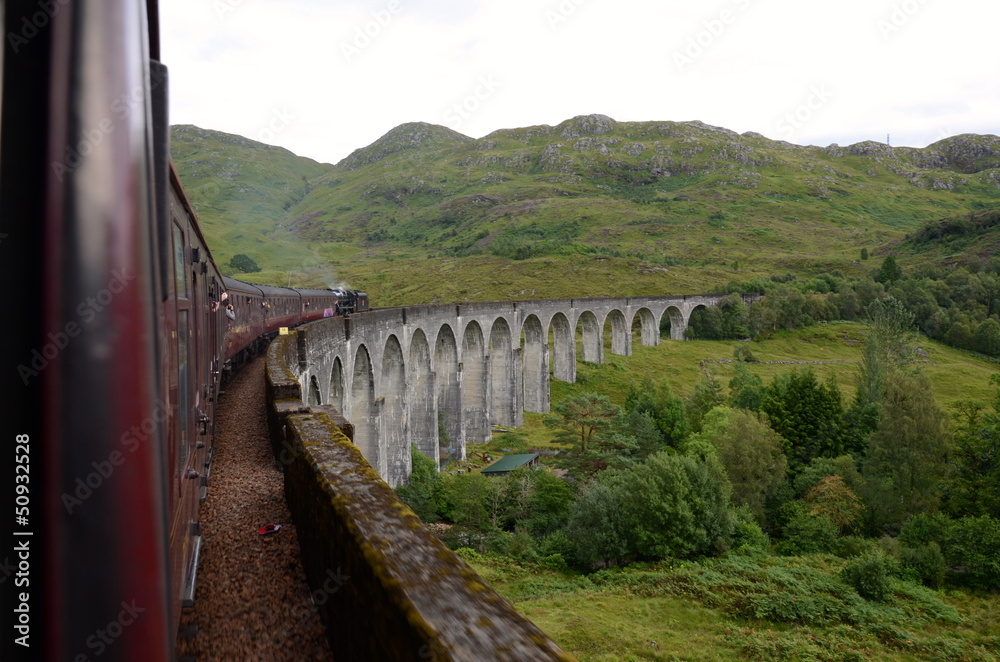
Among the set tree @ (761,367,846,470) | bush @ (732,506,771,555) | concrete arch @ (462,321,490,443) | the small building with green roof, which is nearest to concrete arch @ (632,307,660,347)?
tree @ (761,367,846,470)

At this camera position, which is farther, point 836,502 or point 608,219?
point 608,219

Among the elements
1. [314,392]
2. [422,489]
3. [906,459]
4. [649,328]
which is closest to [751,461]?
[906,459]

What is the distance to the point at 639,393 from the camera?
139ft

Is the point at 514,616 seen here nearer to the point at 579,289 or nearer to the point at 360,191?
the point at 579,289

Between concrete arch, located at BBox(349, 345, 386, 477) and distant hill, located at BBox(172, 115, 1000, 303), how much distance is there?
52172 millimetres

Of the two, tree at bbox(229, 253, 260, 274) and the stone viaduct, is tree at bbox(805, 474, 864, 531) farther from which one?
tree at bbox(229, 253, 260, 274)

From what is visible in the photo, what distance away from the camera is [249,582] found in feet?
17.0

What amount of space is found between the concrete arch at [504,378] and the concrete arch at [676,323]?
37728mm

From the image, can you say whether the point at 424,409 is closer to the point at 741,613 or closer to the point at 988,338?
the point at 741,613

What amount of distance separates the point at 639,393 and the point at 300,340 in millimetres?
32261

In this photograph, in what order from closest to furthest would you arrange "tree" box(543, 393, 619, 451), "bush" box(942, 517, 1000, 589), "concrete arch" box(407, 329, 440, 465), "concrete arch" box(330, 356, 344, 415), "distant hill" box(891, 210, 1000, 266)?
"concrete arch" box(330, 356, 344, 415) < "bush" box(942, 517, 1000, 589) < "concrete arch" box(407, 329, 440, 465) < "tree" box(543, 393, 619, 451) < "distant hill" box(891, 210, 1000, 266)

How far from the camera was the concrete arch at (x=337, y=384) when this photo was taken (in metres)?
19.6

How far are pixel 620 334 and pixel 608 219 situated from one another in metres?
83.4

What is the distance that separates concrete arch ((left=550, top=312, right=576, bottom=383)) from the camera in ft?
170
